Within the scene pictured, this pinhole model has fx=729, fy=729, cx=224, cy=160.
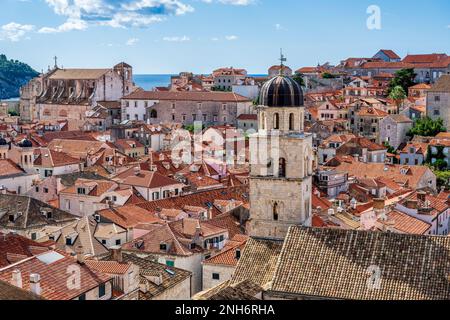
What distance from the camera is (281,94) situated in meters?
24.2

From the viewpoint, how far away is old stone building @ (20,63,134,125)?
103562 mm

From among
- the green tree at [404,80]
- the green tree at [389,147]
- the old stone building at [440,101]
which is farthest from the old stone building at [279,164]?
the green tree at [404,80]

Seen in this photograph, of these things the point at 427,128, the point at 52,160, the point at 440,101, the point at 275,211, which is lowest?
the point at 52,160

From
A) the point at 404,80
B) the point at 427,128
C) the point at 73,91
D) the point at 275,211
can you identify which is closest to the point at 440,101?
the point at 427,128

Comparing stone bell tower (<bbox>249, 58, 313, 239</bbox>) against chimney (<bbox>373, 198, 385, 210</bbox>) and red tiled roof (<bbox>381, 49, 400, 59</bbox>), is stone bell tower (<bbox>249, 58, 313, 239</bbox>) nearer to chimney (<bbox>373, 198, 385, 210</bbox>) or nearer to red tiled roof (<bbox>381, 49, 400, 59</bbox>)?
chimney (<bbox>373, 198, 385, 210</bbox>)

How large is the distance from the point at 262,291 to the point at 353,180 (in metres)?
31.9

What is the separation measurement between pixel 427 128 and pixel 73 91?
177ft

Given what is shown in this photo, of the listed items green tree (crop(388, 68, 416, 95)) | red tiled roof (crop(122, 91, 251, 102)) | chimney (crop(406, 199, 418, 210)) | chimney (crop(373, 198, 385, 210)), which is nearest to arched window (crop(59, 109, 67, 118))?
red tiled roof (crop(122, 91, 251, 102))

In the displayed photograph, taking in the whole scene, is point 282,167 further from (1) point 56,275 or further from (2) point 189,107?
(2) point 189,107

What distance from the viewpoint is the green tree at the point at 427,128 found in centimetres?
7419

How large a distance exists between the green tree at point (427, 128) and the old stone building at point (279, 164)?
52793 mm
